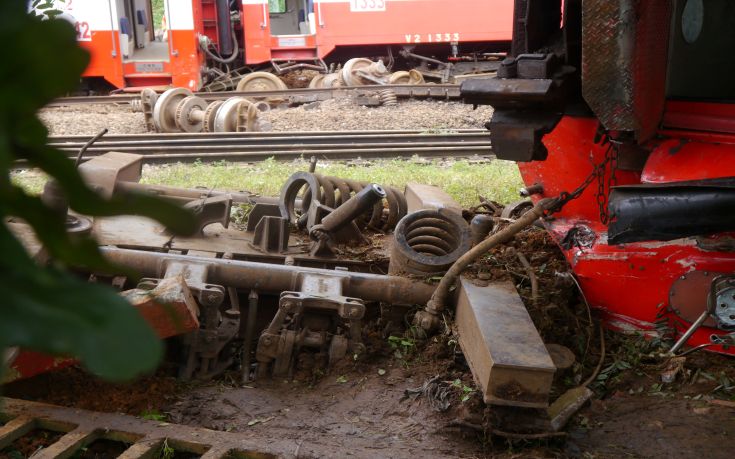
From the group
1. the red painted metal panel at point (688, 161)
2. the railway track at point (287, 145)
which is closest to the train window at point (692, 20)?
the red painted metal panel at point (688, 161)

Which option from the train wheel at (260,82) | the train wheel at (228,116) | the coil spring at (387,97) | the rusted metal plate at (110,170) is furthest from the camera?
the train wheel at (260,82)

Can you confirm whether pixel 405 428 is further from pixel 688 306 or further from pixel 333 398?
pixel 688 306

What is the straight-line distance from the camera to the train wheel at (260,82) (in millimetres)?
16188

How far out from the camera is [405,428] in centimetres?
331

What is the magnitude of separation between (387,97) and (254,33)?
445 cm

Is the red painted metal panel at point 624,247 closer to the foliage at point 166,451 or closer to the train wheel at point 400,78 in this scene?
the foliage at point 166,451

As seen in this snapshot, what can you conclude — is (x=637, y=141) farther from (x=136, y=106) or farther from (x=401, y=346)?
(x=136, y=106)

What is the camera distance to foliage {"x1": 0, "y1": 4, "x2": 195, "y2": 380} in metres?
0.52

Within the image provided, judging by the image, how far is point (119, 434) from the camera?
2.94m

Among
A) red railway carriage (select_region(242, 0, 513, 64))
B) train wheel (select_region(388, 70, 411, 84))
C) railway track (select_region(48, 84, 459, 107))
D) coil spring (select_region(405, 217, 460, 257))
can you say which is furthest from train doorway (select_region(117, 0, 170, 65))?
coil spring (select_region(405, 217, 460, 257))

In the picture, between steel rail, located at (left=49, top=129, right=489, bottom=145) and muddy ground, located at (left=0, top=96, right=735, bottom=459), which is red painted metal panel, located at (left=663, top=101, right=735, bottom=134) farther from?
steel rail, located at (left=49, top=129, right=489, bottom=145)

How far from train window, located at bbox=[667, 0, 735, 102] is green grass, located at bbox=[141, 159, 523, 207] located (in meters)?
3.13

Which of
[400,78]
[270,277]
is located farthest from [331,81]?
[270,277]

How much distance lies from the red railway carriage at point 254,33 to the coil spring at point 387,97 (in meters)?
3.10
